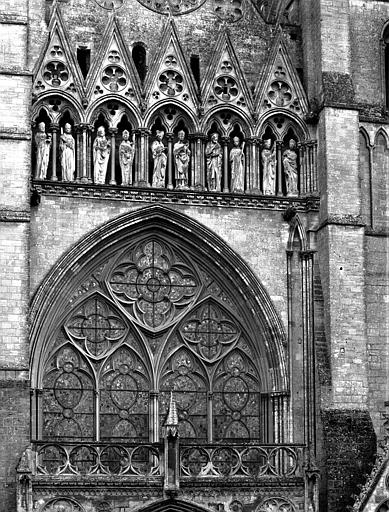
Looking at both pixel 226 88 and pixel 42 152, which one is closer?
pixel 42 152

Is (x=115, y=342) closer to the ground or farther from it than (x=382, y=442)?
farther from it

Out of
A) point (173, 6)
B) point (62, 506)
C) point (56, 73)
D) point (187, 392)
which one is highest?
point (173, 6)

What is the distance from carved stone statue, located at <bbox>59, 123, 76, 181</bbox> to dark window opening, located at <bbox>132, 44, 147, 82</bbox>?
1.97m

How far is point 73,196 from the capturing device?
25109mm

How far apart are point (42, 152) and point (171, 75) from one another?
2.96 meters

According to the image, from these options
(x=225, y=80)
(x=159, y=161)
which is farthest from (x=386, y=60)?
(x=159, y=161)

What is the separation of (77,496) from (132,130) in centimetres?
684

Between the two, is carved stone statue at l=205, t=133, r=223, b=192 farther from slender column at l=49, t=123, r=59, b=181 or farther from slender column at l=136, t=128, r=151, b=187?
slender column at l=49, t=123, r=59, b=181

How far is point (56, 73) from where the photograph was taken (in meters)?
25.6

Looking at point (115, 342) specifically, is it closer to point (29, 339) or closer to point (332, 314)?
point (29, 339)

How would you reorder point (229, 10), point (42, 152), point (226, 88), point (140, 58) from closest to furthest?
point (42, 152) → point (226, 88) → point (140, 58) → point (229, 10)

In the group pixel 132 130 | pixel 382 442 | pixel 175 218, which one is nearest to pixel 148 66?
pixel 132 130

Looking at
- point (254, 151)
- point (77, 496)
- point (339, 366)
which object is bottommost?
point (77, 496)

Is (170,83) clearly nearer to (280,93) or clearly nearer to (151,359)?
(280,93)
